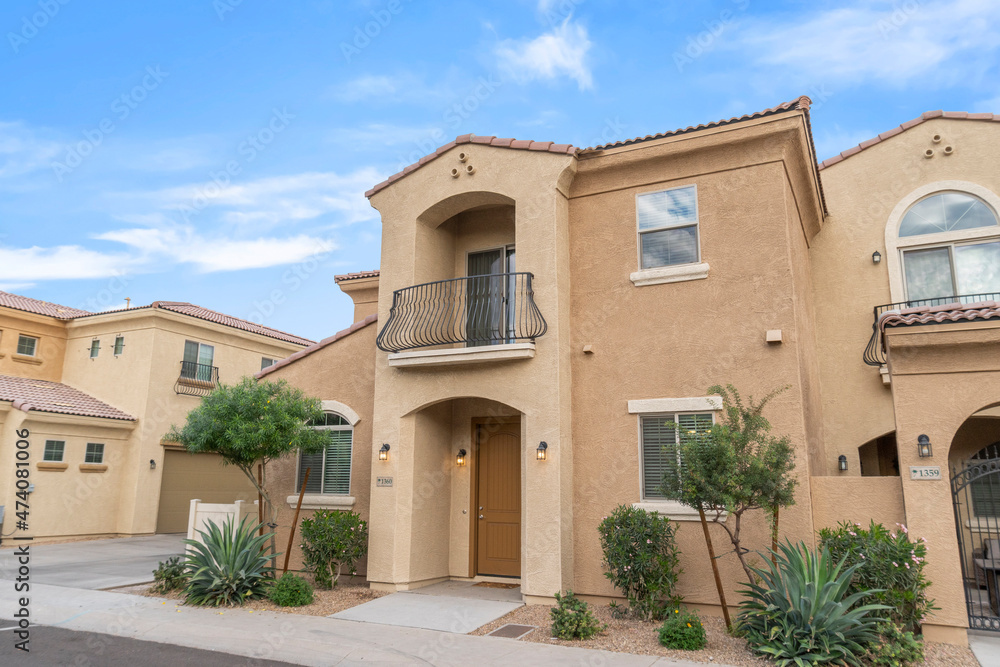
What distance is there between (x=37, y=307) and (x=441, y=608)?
2023cm

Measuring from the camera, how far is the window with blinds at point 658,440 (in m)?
10.1

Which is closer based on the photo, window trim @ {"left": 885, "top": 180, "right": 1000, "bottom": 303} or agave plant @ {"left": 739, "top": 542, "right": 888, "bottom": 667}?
agave plant @ {"left": 739, "top": 542, "right": 888, "bottom": 667}

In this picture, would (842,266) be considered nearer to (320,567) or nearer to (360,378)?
(360,378)

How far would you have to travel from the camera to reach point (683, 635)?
26.1ft

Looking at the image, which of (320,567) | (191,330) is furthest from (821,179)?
(191,330)

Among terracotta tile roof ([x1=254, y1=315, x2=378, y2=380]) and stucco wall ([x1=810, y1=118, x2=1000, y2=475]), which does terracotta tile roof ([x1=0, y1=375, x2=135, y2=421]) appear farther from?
stucco wall ([x1=810, y1=118, x2=1000, y2=475])

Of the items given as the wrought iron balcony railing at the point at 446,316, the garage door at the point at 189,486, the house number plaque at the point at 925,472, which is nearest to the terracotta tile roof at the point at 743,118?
the wrought iron balcony railing at the point at 446,316

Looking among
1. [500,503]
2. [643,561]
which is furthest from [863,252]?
[500,503]

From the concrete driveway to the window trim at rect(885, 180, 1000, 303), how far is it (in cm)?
1428

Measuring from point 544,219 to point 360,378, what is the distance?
15.4 ft

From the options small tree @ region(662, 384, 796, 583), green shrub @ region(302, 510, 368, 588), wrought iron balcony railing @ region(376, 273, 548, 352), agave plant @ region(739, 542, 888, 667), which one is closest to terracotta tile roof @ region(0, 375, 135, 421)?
green shrub @ region(302, 510, 368, 588)

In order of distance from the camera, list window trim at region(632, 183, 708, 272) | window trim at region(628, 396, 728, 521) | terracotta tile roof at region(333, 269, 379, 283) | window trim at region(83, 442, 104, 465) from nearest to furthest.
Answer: window trim at region(628, 396, 728, 521) → window trim at region(632, 183, 708, 272) → terracotta tile roof at region(333, 269, 379, 283) → window trim at region(83, 442, 104, 465)

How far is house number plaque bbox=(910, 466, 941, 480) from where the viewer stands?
841 centimetres

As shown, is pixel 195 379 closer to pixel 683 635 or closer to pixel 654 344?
pixel 654 344
